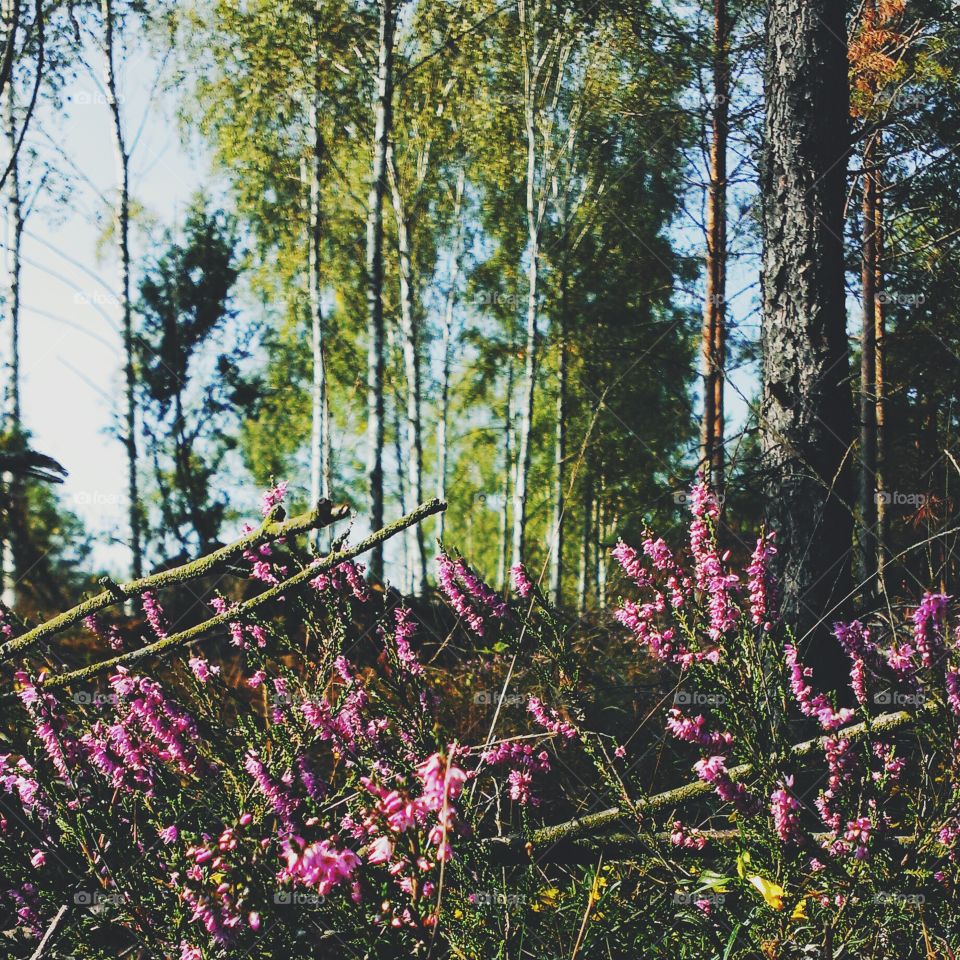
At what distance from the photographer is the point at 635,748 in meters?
4.42

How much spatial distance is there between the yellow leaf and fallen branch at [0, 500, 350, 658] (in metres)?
1.41

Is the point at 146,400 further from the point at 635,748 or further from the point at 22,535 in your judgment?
the point at 635,748

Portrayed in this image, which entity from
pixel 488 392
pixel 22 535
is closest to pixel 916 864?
pixel 22 535

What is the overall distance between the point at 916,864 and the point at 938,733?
0.95 ft

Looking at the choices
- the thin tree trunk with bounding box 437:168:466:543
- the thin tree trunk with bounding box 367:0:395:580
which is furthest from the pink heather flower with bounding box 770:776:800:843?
the thin tree trunk with bounding box 437:168:466:543

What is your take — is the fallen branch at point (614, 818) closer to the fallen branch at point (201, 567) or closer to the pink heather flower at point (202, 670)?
the pink heather flower at point (202, 670)

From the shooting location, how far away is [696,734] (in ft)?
8.21

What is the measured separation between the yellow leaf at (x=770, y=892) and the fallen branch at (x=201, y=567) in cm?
141

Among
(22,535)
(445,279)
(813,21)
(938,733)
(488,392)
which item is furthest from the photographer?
(488,392)

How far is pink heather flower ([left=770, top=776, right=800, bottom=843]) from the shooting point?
6.81 feet

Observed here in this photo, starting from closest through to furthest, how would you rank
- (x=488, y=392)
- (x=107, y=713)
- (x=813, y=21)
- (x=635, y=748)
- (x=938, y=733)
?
1. (x=938, y=733)
2. (x=107, y=713)
3. (x=813, y=21)
4. (x=635, y=748)
5. (x=488, y=392)

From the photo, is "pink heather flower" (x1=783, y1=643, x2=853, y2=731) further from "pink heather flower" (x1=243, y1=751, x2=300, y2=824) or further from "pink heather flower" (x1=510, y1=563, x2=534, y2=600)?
"pink heather flower" (x1=243, y1=751, x2=300, y2=824)

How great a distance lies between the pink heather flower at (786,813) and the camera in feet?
6.81

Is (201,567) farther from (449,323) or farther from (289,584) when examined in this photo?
(449,323)
